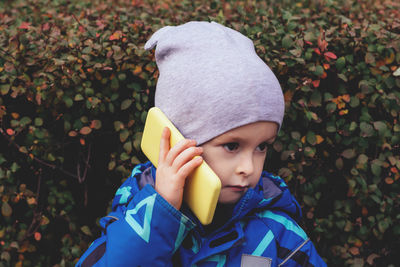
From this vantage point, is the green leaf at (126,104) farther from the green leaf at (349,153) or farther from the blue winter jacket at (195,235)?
the green leaf at (349,153)

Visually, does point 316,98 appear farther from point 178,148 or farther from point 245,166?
point 178,148

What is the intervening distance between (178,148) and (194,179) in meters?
0.13

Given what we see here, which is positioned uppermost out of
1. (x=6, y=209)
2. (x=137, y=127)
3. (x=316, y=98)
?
(x=316, y=98)

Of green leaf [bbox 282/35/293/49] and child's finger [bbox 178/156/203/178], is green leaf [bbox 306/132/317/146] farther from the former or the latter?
child's finger [bbox 178/156/203/178]

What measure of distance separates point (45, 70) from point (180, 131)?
1.16m

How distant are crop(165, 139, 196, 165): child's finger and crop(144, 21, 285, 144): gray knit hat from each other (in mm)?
56

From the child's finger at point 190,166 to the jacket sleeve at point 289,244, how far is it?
48 cm

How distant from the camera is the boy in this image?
1453 mm

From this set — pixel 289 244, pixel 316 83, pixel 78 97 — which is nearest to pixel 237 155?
pixel 289 244

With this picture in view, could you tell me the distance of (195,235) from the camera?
1.59 metres

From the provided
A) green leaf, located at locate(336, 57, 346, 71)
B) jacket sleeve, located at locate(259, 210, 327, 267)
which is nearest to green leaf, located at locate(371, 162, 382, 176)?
green leaf, located at locate(336, 57, 346, 71)

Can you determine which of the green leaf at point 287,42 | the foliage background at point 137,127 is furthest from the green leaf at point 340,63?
the green leaf at point 287,42

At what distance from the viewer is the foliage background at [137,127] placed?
93.2 inches

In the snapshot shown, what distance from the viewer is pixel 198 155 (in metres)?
1.48
